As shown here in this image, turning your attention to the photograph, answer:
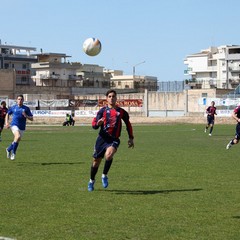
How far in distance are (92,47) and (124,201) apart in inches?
744

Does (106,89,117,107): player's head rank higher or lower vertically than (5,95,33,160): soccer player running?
higher

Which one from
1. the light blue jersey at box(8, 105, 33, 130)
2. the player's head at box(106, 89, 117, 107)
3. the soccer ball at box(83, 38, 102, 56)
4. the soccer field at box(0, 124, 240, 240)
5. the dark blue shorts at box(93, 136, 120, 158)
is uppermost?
the soccer ball at box(83, 38, 102, 56)

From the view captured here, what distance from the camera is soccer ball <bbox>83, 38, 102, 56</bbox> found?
29.3 m

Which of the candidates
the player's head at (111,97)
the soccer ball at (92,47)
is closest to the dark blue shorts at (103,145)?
the player's head at (111,97)

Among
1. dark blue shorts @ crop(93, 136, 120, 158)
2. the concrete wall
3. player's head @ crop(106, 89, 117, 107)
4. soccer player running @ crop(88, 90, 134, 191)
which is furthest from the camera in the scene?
the concrete wall

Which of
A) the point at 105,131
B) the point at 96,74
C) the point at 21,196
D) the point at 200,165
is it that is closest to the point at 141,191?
the point at 105,131

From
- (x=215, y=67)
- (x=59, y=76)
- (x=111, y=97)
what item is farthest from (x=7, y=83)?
(x=111, y=97)

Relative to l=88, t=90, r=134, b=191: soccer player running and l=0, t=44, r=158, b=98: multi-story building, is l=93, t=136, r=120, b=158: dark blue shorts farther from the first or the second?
l=0, t=44, r=158, b=98: multi-story building

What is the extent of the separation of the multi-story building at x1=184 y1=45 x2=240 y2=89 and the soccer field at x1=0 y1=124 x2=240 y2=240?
99.1 m

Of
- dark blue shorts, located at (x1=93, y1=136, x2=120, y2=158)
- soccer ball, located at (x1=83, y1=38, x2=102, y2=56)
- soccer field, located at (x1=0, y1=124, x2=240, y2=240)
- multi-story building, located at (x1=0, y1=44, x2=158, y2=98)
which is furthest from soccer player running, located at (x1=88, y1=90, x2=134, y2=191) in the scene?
multi-story building, located at (x1=0, y1=44, x2=158, y2=98)

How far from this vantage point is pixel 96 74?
13275cm

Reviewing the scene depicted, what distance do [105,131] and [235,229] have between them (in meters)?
4.64

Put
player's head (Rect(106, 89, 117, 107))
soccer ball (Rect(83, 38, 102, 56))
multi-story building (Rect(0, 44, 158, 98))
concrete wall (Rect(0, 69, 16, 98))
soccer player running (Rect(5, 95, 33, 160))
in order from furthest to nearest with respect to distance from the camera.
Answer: multi-story building (Rect(0, 44, 158, 98)) → concrete wall (Rect(0, 69, 16, 98)) → soccer ball (Rect(83, 38, 102, 56)) → soccer player running (Rect(5, 95, 33, 160)) → player's head (Rect(106, 89, 117, 107))

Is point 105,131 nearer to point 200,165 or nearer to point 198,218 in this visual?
point 198,218
